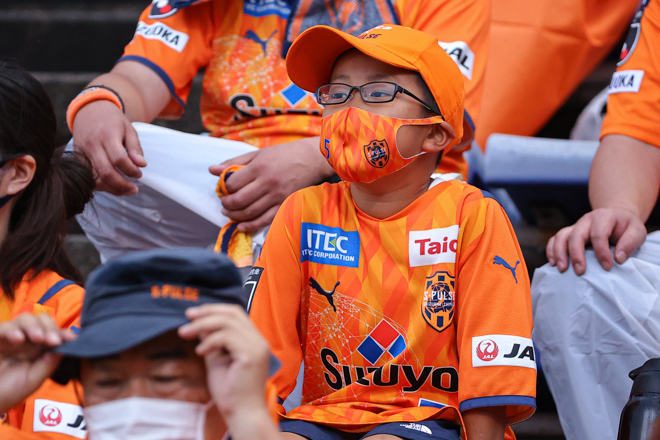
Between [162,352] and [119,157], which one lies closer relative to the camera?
[162,352]

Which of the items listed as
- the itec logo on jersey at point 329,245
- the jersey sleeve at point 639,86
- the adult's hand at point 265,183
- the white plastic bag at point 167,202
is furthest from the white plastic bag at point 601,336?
the white plastic bag at point 167,202

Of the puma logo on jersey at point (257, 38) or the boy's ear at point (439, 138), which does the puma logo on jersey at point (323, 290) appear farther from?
the puma logo on jersey at point (257, 38)

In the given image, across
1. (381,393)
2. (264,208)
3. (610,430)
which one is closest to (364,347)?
(381,393)

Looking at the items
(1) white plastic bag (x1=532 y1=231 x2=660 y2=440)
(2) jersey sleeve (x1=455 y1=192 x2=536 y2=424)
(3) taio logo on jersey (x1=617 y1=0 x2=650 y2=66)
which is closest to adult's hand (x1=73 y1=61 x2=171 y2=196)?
(2) jersey sleeve (x1=455 y1=192 x2=536 y2=424)

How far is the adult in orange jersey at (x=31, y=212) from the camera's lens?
1.46 metres

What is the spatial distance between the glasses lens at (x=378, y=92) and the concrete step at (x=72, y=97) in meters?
1.75

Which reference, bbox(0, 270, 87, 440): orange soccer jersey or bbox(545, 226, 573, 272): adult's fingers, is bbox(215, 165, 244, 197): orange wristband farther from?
bbox(545, 226, 573, 272): adult's fingers

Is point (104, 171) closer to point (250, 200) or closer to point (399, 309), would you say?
point (250, 200)

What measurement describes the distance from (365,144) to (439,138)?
190mm

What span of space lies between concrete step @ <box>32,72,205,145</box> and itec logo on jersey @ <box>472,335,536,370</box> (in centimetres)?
204

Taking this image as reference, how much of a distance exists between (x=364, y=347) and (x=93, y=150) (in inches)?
38.2

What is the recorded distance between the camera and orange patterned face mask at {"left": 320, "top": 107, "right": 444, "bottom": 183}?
1.41 metres

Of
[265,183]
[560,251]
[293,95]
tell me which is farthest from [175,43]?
[560,251]

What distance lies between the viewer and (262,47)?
2.21 m
